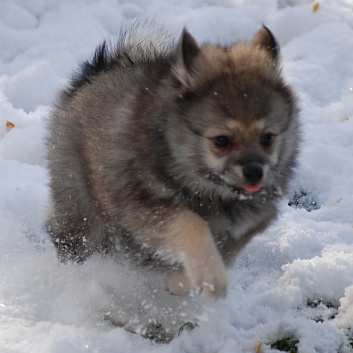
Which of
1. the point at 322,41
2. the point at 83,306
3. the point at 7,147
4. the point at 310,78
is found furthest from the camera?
the point at 322,41

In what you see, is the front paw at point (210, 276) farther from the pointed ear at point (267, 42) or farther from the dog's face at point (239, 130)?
the pointed ear at point (267, 42)

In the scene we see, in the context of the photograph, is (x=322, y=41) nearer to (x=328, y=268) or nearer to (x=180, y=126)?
(x=328, y=268)

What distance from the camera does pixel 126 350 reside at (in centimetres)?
365

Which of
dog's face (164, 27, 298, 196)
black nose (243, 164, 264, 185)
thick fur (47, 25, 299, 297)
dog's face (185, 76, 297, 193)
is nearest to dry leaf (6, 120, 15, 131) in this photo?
thick fur (47, 25, 299, 297)

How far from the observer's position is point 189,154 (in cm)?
365

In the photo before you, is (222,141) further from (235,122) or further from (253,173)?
(253,173)

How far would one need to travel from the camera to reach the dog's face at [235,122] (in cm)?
348

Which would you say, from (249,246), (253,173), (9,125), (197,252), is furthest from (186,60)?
(9,125)

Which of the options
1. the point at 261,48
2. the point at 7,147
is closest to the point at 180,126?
the point at 261,48

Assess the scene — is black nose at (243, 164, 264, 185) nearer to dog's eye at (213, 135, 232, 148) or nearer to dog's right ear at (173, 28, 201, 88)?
dog's eye at (213, 135, 232, 148)

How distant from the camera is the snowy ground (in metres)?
3.78

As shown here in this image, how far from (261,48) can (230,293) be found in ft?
3.88

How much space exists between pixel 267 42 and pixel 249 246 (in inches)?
50.5

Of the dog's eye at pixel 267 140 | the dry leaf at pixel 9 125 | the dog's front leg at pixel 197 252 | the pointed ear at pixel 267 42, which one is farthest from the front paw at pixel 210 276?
the dry leaf at pixel 9 125
